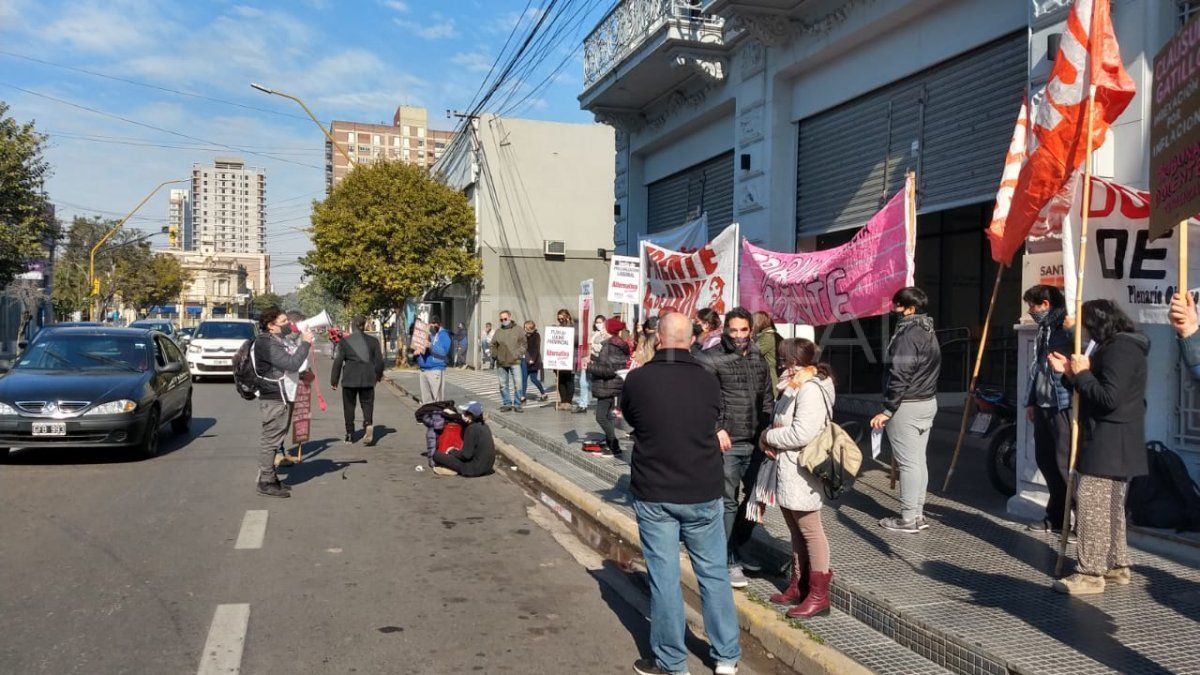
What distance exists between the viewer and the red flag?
540cm

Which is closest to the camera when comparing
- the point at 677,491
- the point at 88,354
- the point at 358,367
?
the point at 677,491

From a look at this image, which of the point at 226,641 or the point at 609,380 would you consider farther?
the point at 609,380

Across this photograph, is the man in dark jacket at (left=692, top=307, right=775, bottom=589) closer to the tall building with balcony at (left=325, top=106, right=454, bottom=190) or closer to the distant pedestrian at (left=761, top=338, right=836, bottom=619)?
the distant pedestrian at (left=761, top=338, right=836, bottom=619)

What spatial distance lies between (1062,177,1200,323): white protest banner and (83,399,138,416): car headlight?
957 cm

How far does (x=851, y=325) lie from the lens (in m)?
16.1

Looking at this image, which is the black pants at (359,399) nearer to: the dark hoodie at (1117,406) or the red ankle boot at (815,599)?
the red ankle boot at (815,599)

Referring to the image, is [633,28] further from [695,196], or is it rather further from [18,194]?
[18,194]

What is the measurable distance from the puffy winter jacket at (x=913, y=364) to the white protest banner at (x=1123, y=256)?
97 cm

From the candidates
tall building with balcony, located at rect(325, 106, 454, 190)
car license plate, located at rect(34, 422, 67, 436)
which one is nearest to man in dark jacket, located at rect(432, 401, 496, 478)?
car license plate, located at rect(34, 422, 67, 436)

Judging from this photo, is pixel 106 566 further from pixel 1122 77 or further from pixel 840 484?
pixel 1122 77

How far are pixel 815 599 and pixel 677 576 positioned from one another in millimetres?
1144

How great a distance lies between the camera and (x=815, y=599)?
16.4 ft

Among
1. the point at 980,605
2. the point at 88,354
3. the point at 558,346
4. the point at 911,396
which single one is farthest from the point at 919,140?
the point at 88,354

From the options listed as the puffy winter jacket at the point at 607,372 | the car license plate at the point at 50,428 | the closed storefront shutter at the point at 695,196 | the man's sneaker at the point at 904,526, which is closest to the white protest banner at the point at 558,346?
the closed storefront shutter at the point at 695,196
